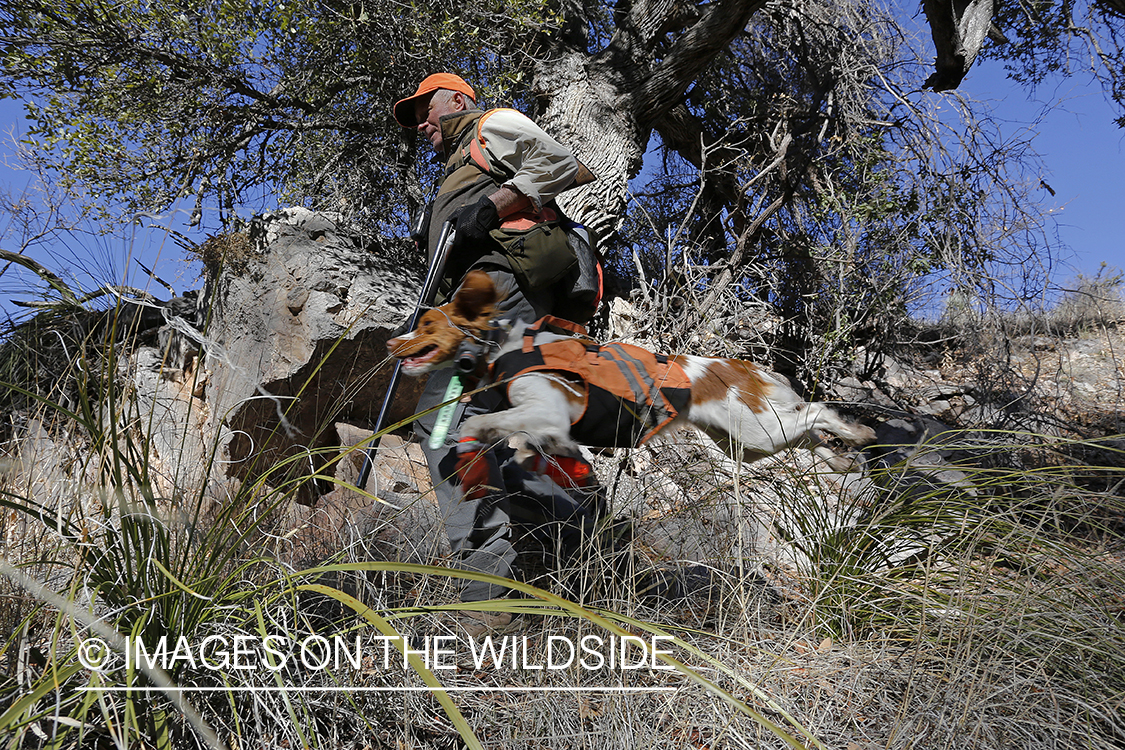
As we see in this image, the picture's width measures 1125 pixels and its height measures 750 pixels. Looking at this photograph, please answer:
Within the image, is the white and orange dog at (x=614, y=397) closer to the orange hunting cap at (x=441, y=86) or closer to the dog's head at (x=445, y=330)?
the dog's head at (x=445, y=330)

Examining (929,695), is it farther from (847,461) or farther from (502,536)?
(502,536)

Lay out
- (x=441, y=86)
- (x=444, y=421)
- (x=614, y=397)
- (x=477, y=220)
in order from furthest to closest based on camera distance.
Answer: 1. (x=441, y=86)
2. (x=477, y=220)
3. (x=444, y=421)
4. (x=614, y=397)

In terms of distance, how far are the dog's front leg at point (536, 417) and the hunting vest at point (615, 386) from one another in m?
0.05

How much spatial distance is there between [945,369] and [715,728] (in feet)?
18.9

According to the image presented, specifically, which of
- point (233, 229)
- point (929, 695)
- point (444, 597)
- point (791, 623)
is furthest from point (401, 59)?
point (929, 695)

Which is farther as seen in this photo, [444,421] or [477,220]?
[477,220]

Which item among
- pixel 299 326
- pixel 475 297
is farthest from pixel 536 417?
pixel 299 326

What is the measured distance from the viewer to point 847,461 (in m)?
2.50

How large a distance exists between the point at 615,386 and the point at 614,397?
0.12 ft

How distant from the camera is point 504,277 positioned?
2.66 m

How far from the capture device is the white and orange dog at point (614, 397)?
1989 millimetres

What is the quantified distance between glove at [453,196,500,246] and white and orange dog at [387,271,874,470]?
553 mm

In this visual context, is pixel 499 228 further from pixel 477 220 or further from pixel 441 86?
pixel 441 86

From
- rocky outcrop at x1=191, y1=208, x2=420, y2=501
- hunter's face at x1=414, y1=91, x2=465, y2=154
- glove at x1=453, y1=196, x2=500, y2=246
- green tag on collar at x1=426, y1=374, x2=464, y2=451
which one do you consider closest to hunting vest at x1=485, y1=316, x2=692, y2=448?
green tag on collar at x1=426, y1=374, x2=464, y2=451
